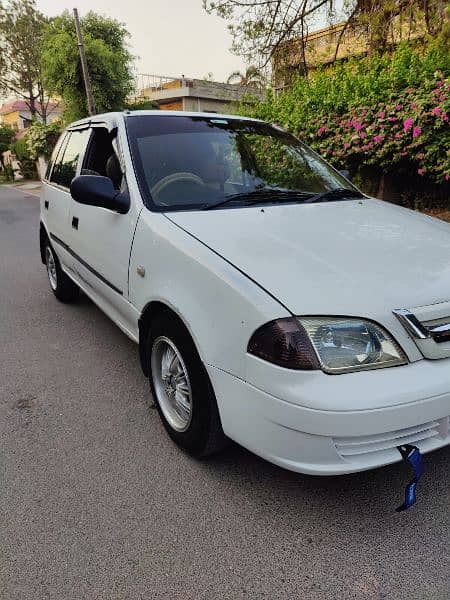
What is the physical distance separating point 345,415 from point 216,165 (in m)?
1.99

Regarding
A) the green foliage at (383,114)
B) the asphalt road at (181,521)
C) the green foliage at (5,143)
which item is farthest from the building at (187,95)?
the asphalt road at (181,521)

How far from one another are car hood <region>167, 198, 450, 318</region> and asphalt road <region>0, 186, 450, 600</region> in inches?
37.5

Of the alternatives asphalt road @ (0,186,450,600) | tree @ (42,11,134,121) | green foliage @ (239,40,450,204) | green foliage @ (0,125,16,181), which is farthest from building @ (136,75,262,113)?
asphalt road @ (0,186,450,600)

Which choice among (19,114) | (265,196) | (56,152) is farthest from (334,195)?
(19,114)

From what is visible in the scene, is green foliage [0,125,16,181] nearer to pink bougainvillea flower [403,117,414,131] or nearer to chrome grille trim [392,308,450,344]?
pink bougainvillea flower [403,117,414,131]

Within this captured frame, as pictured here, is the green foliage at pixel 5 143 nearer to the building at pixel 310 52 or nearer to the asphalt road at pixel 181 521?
the building at pixel 310 52

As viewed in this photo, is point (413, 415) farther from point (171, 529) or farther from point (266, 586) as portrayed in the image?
point (171, 529)

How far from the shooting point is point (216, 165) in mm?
3240

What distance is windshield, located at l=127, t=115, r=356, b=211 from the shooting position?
2.97 meters

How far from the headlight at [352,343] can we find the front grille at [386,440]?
0.26 m

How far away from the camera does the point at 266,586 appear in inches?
73.1

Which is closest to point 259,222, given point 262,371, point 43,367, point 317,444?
point 262,371

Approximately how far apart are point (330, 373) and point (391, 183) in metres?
6.86

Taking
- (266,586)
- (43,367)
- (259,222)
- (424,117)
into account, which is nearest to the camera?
(266,586)
